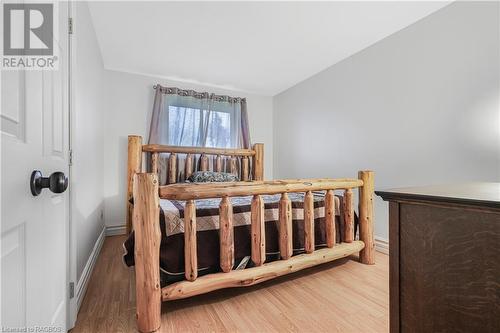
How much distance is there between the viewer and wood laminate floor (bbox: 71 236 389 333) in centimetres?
125

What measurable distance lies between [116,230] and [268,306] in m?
2.35

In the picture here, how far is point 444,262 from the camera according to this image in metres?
0.67

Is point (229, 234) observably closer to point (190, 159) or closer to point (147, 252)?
point (147, 252)

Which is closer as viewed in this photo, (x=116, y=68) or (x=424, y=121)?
(x=424, y=121)

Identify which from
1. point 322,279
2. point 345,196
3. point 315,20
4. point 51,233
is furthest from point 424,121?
point 51,233

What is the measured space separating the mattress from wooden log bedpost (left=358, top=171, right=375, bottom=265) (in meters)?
0.42

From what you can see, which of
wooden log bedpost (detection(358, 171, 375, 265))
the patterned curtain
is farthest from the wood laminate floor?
the patterned curtain

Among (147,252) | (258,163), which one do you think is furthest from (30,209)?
(258,163)

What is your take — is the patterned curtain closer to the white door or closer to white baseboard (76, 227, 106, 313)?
white baseboard (76, 227, 106, 313)

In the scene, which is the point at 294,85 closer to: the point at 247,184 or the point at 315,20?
the point at 315,20

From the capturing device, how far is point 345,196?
6.40 ft

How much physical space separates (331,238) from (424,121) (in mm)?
1310

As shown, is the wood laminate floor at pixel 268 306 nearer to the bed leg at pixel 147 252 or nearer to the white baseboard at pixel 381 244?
the bed leg at pixel 147 252

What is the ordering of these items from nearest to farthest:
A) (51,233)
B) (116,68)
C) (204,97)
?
(51,233) → (116,68) → (204,97)
